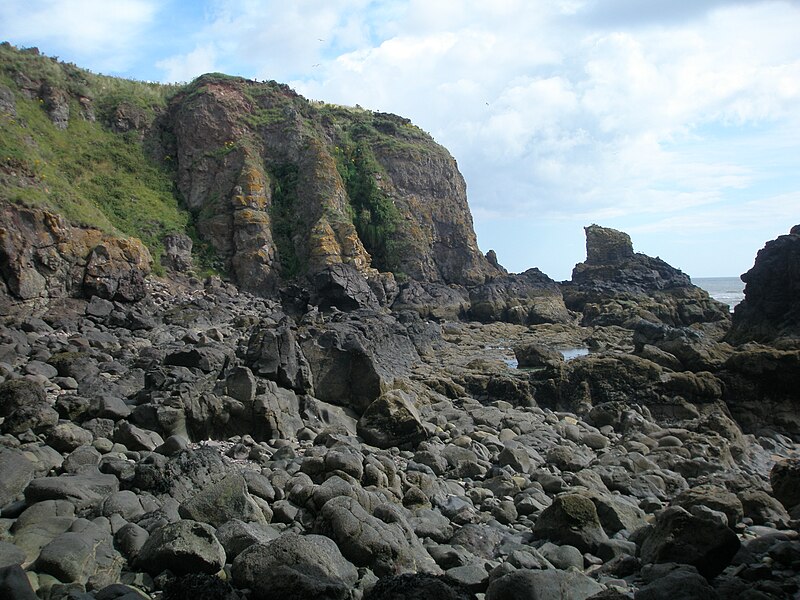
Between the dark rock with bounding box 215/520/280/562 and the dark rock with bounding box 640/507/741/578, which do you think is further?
the dark rock with bounding box 640/507/741/578

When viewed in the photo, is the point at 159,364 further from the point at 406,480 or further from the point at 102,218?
the point at 102,218

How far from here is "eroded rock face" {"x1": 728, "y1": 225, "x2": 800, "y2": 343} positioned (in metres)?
29.6

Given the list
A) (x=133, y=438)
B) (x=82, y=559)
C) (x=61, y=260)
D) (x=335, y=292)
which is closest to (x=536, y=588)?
(x=82, y=559)

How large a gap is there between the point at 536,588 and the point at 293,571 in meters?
2.76

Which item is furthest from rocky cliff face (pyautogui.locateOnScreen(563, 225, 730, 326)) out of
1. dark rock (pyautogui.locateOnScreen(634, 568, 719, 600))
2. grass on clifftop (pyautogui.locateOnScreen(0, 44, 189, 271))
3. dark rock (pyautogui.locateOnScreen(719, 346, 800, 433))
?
dark rock (pyautogui.locateOnScreen(634, 568, 719, 600))

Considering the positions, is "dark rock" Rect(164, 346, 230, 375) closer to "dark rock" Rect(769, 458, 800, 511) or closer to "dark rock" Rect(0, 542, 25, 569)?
"dark rock" Rect(0, 542, 25, 569)

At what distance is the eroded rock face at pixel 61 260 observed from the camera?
2691cm

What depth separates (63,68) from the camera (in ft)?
173

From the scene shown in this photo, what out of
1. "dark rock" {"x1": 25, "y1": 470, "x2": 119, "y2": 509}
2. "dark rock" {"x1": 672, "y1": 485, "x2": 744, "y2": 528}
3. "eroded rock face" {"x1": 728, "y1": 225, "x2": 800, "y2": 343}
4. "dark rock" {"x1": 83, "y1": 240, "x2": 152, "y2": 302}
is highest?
"dark rock" {"x1": 83, "y1": 240, "x2": 152, "y2": 302}

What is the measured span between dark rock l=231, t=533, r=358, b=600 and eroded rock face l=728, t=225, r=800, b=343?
28.1 meters

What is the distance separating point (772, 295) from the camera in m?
31.2

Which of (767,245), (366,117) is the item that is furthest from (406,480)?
(366,117)

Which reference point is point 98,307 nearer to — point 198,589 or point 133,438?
point 133,438

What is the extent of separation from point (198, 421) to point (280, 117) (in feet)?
164
